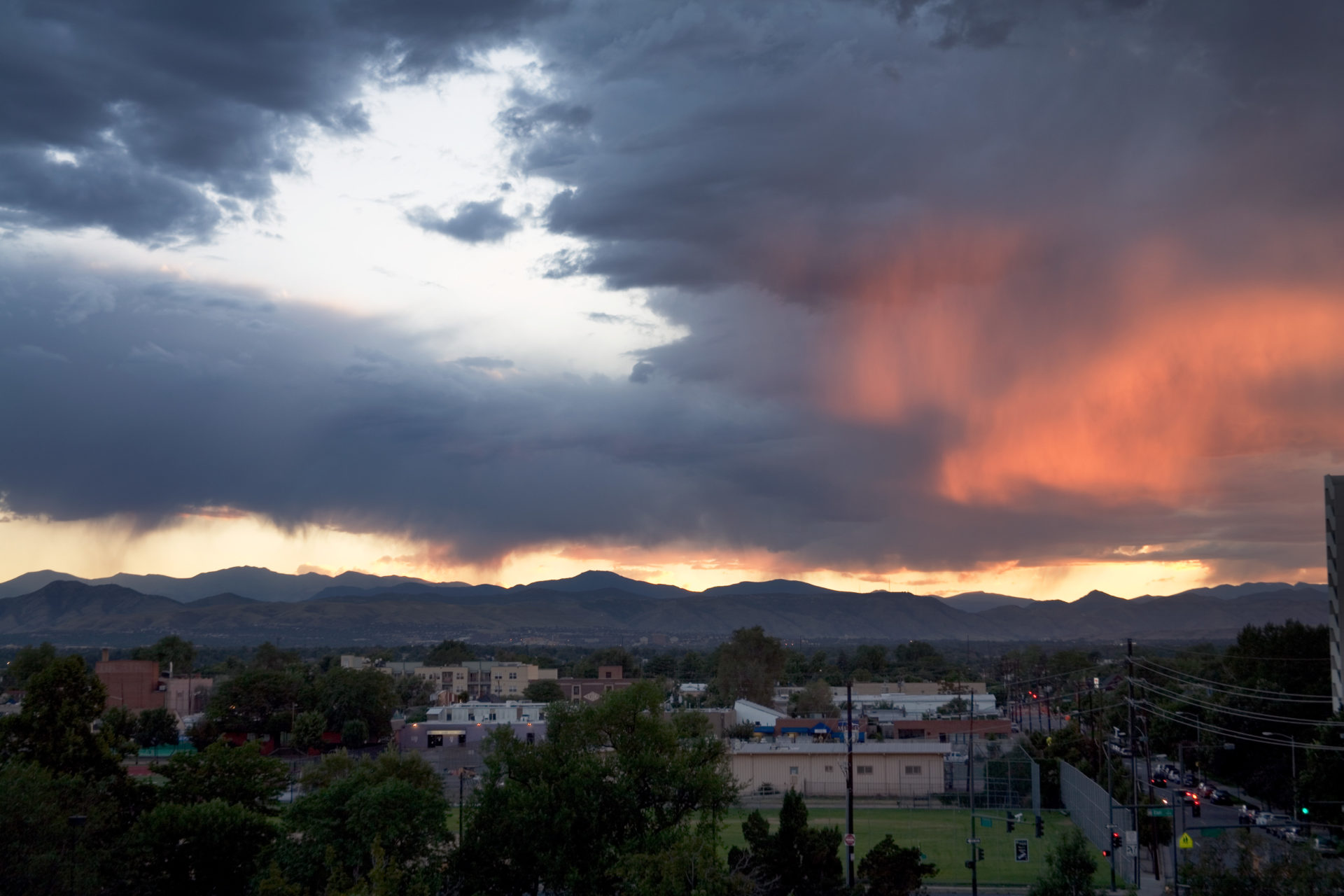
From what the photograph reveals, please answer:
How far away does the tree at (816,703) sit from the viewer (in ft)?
443

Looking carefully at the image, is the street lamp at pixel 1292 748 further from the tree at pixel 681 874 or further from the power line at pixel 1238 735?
the tree at pixel 681 874

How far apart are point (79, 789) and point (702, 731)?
23.4 m

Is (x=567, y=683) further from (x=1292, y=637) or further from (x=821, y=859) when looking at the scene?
(x=821, y=859)

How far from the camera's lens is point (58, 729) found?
4284 centimetres

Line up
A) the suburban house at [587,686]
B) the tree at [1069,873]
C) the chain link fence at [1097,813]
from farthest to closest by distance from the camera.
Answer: the suburban house at [587,686] → the chain link fence at [1097,813] → the tree at [1069,873]

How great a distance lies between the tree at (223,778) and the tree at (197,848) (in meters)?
3.55

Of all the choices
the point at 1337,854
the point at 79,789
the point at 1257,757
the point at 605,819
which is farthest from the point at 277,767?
the point at 1257,757

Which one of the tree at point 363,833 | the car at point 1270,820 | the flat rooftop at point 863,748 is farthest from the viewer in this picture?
the flat rooftop at point 863,748

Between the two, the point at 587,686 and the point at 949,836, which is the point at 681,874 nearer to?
the point at 949,836

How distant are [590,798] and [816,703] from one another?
335ft

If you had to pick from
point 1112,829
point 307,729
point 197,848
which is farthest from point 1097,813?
point 307,729

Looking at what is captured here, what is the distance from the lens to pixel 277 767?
152 ft

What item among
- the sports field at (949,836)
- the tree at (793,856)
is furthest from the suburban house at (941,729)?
the tree at (793,856)

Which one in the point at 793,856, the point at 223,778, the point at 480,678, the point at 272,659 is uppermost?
the point at 223,778
